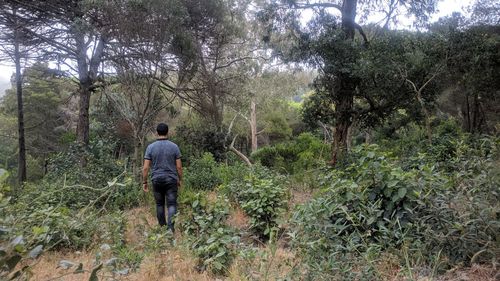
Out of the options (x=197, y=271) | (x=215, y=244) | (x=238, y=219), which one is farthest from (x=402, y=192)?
(x=238, y=219)

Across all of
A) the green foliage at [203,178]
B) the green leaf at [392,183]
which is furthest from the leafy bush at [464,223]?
the green foliage at [203,178]

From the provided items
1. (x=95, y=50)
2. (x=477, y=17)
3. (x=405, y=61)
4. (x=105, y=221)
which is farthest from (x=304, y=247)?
(x=477, y=17)

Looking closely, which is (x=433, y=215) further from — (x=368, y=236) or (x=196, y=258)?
(x=196, y=258)

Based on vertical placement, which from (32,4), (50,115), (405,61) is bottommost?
(50,115)

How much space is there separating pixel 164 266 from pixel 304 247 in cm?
111

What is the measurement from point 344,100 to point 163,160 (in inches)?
268

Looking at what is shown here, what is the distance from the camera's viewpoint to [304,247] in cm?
278

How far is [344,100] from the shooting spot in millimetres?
10469

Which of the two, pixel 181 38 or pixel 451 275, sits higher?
pixel 181 38

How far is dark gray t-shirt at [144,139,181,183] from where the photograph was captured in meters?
5.04

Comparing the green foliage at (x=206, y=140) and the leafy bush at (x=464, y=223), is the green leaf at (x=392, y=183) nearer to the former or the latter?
the leafy bush at (x=464, y=223)

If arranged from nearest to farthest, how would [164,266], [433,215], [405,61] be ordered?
[433,215] < [164,266] < [405,61]

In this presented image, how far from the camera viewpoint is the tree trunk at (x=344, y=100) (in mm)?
10211

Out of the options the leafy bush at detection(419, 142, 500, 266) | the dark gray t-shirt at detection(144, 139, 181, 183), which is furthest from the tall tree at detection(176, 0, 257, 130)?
the leafy bush at detection(419, 142, 500, 266)
